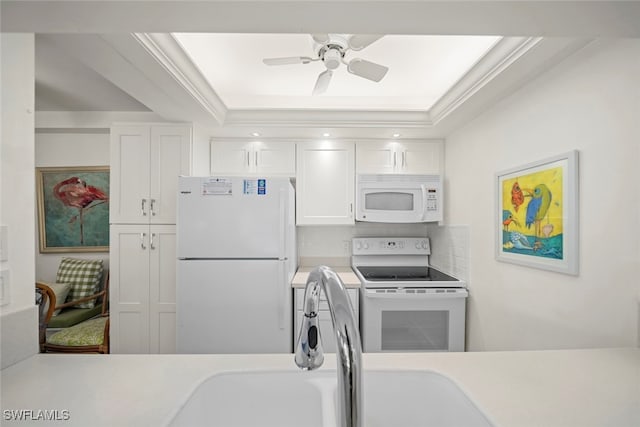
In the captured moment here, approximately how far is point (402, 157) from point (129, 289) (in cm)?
257

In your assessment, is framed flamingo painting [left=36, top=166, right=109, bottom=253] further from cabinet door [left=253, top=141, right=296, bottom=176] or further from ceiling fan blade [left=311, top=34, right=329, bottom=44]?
ceiling fan blade [left=311, top=34, right=329, bottom=44]

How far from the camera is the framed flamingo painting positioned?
286cm

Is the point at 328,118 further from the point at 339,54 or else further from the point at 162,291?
the point at 162,291

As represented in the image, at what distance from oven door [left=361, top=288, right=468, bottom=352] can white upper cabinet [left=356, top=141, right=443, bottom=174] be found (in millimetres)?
1133

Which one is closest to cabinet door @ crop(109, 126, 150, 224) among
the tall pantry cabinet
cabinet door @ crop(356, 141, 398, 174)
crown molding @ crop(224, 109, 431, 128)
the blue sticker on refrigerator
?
the tall pantry cabinet

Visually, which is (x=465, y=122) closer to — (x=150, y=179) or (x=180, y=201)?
(x=180, y=201)

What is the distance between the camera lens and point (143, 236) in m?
2.30

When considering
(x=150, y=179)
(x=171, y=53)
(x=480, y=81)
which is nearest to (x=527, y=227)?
(x=480, y=81)

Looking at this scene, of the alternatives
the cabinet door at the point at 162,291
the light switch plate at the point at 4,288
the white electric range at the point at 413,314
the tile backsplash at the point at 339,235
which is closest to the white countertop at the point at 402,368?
the light switch plate at the point at 4,288

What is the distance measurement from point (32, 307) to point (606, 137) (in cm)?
221

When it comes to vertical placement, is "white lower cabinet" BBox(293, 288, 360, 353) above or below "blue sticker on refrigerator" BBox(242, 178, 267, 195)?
below

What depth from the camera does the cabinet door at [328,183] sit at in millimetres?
2783

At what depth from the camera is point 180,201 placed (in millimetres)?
2113

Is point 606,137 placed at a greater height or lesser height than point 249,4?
lesser
